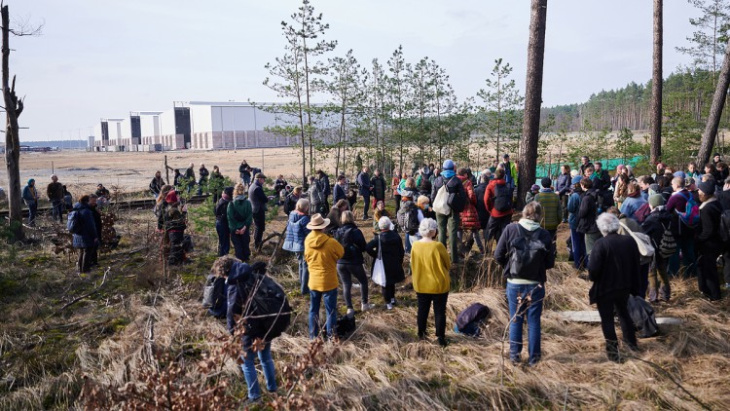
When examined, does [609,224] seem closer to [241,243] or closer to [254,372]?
[254,372]

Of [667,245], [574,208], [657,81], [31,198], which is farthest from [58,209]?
[657,81]

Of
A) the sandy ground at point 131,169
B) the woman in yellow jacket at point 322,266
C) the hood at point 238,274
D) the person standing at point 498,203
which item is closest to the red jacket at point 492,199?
the person standing at point 498,203

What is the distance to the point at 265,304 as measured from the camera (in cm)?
471

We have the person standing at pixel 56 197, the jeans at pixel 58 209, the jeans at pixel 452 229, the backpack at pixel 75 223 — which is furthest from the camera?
the jeans at pixel 58 209

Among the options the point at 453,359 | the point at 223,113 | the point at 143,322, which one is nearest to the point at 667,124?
the point at 453,359

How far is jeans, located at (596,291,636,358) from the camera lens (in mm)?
5191

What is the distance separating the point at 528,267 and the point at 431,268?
1048 mm

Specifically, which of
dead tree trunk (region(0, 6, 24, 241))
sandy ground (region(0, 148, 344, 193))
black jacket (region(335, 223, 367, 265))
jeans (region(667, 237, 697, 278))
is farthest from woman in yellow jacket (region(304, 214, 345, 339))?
sandy ground (region(0, 148, 344, 193))

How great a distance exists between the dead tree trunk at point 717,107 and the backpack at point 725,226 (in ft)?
31.9

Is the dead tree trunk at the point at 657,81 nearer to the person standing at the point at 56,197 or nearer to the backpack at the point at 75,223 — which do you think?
the backpack at the point at 75,223

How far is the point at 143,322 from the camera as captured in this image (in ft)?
22.0

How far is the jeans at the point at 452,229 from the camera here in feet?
28.3

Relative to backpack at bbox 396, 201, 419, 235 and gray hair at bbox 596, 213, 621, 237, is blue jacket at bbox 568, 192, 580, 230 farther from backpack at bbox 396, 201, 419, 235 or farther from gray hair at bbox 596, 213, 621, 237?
gray hair at bbox 596, 213, 621, 237

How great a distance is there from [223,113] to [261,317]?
3085 inches
